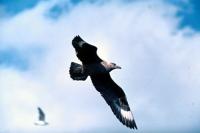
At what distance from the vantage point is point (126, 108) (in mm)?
12312

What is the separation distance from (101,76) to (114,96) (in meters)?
0.62

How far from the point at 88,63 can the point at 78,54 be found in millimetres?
423

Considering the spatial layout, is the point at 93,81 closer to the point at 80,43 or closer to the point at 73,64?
the point at 73,64

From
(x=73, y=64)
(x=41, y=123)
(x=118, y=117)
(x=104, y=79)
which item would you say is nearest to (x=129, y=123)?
(x=118, y=117)

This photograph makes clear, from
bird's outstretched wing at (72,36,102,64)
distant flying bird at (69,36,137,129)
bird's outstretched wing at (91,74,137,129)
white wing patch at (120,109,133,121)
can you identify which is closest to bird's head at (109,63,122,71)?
distant flying bird at (69,36,137,129)

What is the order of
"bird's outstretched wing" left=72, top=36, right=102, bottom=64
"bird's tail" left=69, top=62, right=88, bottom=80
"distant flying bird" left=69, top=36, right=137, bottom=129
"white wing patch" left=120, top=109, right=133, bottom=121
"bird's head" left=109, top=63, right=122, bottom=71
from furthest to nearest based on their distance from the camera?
1. "white wing patch" left=120, top=109, right=133, bottom=121
2. "bird's head" left=109, top=63, right=122, bottom=71
3. "bird's tail" left=69, top=62, right=88, bottom=80
4. "distant flying bird" left=69, top=36, right=137, bottom=129
5. "bird's outstretched wing" left=72, top=36, right=102, bottom=64

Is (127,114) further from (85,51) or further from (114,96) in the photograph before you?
(85,51)

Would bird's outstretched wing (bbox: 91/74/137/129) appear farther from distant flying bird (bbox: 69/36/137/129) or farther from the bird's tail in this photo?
the bird's tail

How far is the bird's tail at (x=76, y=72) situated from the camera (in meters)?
11.3

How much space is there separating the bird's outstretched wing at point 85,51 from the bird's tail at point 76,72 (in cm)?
23

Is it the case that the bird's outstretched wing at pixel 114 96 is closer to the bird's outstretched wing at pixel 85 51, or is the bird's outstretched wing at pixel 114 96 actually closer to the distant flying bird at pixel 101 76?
the distant flying bird at pixel 101 76

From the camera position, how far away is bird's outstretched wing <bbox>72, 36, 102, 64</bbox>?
1058 cm

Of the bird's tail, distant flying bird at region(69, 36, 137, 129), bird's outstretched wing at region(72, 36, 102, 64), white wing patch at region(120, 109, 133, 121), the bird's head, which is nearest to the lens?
bird's outstretched wing at region(72, 36, 102, 64)

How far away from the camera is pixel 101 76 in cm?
1206
